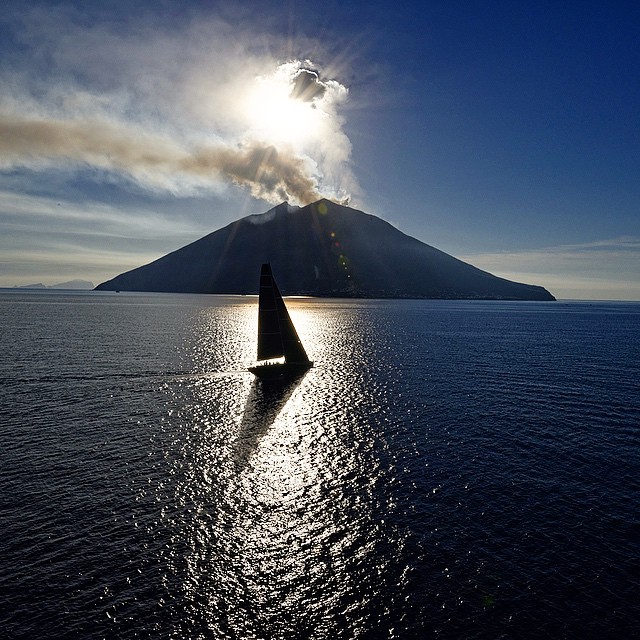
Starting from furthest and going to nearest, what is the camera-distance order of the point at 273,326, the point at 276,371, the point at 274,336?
the point at 274,336
the point at 276,371
the point at 273,326

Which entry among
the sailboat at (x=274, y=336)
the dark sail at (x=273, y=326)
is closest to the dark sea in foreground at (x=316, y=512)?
the sailboat at (x=274, y=336)

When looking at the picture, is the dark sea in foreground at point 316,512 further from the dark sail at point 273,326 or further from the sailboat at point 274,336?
the dark sail at point 273,326

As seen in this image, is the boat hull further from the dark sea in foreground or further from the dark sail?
the dark sea in foreground

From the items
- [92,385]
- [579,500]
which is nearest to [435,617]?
[579,500]

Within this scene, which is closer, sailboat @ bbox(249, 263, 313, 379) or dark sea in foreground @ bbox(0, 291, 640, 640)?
dark sea in foreground @ bbox(0, 291, 640, 640)

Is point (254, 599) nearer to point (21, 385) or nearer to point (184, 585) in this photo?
point (184, 585)

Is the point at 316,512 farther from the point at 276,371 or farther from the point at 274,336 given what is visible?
the point at 274,336

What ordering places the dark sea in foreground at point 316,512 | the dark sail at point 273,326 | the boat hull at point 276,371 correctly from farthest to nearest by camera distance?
the boat hull at point 276,371 < the dark sail at point 273,326 < the dark sea in foreground at point 316,512

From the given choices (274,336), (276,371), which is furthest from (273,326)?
(276,371)

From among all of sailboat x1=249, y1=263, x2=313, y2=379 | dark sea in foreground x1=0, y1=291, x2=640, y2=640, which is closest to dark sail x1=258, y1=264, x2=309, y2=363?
sailboat x1=249, y1=263, x2=313, y2=379
